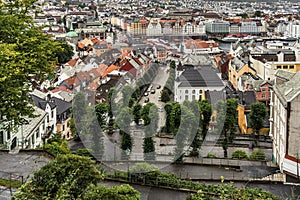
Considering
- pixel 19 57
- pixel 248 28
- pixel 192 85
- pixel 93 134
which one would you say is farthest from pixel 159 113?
pixel 248 28

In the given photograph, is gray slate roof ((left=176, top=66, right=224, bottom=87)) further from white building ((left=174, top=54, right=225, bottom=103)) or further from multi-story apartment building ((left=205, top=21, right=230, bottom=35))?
multi-story apartment building ((left=205, top=21, right=230, bottom=35))

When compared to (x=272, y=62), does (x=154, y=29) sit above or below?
below

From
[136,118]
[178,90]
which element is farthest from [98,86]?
[136,118]

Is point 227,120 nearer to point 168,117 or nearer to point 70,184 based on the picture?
point 168,117

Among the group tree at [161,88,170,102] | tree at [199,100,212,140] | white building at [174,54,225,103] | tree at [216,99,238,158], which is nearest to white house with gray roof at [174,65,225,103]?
white building at [174,54,225,103]

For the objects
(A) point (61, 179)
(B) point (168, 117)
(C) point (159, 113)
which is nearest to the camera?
(A) point (61, 179)

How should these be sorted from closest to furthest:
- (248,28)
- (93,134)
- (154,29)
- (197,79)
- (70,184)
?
(70,184) → (93,134) → (197,79) → (154,29) → (248,28)

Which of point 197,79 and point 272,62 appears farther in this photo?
point 272,62
